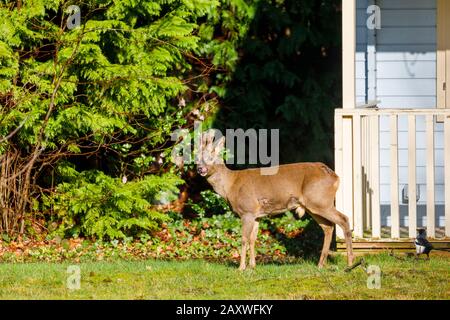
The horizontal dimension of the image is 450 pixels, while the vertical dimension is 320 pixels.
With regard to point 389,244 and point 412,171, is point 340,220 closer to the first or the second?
point 389,244

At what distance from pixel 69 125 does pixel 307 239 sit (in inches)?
148

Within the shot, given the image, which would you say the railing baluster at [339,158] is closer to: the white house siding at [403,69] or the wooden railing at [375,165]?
the wooden railing at [375,165]

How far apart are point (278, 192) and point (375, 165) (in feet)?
4.50

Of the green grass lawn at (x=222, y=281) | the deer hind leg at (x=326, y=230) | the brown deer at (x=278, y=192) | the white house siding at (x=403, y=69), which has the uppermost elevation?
the white house siding at (x=403, y=69)

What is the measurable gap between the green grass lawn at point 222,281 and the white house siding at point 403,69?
8.86 ft

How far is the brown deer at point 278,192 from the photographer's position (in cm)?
1107

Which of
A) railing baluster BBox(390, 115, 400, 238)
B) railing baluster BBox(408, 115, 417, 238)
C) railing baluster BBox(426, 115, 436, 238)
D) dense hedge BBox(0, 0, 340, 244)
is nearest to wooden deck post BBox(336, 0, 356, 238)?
railing baluster BBox(390, 115, 400, 238)

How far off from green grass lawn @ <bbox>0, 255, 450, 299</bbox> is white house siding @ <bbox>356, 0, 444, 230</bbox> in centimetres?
270

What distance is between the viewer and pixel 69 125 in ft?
41.5

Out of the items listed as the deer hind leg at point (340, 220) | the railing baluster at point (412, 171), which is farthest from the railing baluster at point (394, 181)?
the deer hind leg at point (340, 220)

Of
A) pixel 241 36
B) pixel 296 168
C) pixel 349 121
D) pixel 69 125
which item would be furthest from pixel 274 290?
pixel 241 36

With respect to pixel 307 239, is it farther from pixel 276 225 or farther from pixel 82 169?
pixel 82 169

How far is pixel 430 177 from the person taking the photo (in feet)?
38.8
